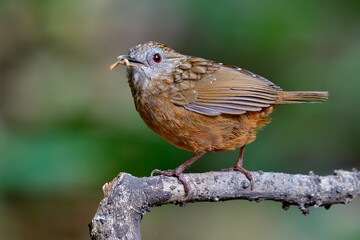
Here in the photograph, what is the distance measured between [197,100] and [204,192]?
634mm

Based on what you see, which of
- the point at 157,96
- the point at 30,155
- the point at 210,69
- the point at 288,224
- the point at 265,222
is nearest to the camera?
the point at 157,96

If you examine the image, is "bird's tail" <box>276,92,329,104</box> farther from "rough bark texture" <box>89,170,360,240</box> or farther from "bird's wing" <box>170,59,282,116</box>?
"rough bark texture" <box>89,170,360,240</box>

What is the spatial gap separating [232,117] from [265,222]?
2.12 metres

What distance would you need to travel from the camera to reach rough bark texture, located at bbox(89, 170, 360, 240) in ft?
8.99

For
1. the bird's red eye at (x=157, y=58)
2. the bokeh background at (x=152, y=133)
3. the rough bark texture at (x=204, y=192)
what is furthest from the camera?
the bokeh background at (x=152, y=133)

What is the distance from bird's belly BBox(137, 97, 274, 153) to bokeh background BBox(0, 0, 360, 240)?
1015mm

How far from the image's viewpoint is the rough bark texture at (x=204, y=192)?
2.74 meters

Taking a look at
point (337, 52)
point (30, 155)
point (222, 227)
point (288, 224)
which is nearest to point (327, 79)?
point (337, 52)

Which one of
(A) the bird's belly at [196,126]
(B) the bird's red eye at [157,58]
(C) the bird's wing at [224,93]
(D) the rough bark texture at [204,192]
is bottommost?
(D) the rough bark texture at [204,192]

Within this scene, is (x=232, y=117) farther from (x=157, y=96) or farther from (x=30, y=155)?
(x=30, y=155)

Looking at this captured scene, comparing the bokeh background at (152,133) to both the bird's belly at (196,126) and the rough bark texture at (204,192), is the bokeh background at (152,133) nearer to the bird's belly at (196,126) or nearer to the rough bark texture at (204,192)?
the bird's belly at (196,126)

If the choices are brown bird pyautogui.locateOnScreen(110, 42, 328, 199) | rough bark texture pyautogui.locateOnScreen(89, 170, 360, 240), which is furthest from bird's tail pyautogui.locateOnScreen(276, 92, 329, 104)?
rough bark texture pyautogui.locateOnScreen(89, 170, 360, 240)

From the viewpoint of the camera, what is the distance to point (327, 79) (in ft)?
16.9

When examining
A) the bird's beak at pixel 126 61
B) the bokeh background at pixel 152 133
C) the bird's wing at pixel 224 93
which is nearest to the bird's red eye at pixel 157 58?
the bird's beak at pixel 126 61
